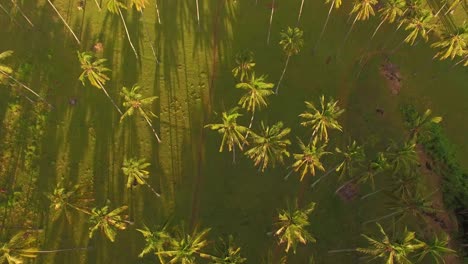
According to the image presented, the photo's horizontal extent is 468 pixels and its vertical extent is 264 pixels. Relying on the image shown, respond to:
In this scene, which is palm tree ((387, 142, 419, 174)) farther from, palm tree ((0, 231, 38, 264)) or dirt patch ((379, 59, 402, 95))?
palm tree ((0, 231, 38, 264))

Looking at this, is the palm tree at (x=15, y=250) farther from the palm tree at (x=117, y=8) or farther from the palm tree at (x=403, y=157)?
the palm tree at (x=403, y=157)

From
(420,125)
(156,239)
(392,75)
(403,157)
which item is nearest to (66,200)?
(156,239)

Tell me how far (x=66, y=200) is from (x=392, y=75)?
1919 inches

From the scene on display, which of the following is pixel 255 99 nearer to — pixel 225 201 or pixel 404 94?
pixel 225 201

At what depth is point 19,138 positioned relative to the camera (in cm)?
5706

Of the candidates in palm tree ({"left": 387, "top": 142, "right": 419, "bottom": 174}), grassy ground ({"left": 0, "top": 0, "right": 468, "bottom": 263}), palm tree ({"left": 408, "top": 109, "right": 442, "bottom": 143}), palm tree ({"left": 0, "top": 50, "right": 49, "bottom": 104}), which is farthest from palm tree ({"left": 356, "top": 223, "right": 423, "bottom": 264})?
palm tree ({"left": 0, "top": 50, "right": 49, "bottom": 104})

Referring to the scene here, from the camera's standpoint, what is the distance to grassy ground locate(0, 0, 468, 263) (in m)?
54.6

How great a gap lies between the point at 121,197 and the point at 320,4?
42.4 metres

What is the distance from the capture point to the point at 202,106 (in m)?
60.2

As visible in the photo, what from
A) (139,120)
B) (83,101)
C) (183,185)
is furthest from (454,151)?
(83,101)

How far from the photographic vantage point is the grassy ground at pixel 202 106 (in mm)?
54625

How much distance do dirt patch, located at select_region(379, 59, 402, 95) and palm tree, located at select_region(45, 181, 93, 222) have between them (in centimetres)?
4537

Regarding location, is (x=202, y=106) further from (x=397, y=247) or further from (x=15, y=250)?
(x=397, y=247)

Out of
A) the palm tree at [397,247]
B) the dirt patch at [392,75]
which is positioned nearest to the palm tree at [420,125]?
the dirt patch at [392,75]
